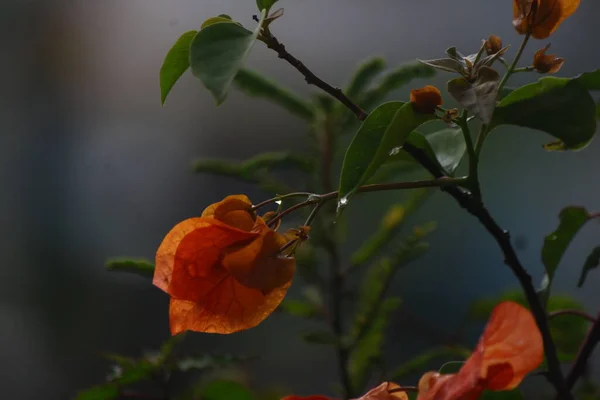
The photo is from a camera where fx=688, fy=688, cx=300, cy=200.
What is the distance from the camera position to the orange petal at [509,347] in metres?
0.25

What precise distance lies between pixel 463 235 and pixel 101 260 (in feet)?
2.86

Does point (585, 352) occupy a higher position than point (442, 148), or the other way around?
point (442, 148)

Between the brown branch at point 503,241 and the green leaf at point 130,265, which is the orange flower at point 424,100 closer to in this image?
the brown branch at point 503,241

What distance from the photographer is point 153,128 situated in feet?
5.30

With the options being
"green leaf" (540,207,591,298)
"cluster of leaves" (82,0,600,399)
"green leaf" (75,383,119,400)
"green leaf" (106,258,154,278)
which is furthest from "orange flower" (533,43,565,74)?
"green leaf" (75,383,119,400)

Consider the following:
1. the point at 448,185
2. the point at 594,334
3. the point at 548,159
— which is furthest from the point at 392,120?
the point at 548,159

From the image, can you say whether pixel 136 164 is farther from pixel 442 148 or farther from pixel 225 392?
pixel 442 148

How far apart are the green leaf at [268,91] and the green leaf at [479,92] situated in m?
0.41

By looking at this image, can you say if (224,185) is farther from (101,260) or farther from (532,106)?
(532,106)

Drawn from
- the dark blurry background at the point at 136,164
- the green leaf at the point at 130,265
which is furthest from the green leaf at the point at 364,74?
the dark blurry background at the point at 136,164

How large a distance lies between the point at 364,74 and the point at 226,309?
0.45 m

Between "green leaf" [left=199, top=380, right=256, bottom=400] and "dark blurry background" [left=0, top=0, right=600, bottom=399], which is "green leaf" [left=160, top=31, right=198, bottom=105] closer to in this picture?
"green leaf" [left=199, top=380, right=256, bottom=400]

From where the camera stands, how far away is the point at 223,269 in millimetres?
340

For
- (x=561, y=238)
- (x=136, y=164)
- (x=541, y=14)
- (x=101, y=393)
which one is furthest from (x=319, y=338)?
(x=136, y=164)
